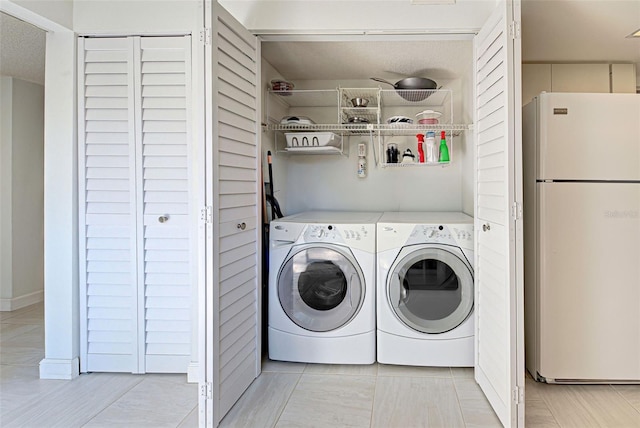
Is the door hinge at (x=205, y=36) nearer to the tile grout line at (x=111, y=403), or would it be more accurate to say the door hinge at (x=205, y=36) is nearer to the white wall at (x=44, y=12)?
the white wall at (x=44, y=12)

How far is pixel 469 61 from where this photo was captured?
9.08 ft

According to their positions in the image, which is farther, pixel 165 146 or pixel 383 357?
pixel 383 357

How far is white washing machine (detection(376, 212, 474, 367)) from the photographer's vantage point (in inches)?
92.4

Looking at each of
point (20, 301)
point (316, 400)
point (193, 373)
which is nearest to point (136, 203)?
point (193, 373)

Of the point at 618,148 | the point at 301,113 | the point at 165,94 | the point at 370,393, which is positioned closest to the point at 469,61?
the point at 618,148

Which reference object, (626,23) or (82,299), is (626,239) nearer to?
(626,23)

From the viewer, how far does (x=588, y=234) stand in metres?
2.16

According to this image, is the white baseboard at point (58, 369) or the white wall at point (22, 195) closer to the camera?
the white baseboard at point (58, 369)

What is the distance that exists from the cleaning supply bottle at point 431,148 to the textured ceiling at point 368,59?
1.73ft

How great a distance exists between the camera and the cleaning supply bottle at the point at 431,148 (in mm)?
2816

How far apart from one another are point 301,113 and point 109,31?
156 centimetres

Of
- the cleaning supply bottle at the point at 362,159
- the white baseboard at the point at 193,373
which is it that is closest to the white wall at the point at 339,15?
the cleaning supply bottle at the point at 362,159

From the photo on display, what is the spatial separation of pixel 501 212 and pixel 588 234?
74 cm

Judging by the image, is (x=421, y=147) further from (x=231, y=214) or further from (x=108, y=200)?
(x=108, y=200)
